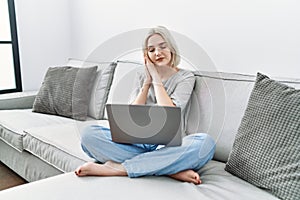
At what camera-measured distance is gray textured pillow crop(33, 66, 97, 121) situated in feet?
7.49

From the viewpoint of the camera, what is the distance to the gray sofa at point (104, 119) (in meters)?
1.14

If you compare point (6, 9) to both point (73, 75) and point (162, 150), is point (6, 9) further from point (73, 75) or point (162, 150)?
point (162, 150)

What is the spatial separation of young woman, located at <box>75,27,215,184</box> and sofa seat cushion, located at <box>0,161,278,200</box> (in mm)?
46

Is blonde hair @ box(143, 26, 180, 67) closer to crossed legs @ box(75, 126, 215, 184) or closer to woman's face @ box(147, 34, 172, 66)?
woman's face @ box(147, 34, 172, 66)

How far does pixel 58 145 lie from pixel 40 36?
181cm

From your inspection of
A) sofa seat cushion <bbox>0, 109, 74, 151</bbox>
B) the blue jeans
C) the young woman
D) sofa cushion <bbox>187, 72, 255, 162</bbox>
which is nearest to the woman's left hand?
the young woman

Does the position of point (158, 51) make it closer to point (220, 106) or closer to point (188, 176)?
point (220, 106)

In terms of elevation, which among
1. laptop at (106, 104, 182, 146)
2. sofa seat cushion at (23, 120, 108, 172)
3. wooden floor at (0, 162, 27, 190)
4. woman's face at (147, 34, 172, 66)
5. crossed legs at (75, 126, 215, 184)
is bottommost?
wooden floor at (0, 162, 27, 190)

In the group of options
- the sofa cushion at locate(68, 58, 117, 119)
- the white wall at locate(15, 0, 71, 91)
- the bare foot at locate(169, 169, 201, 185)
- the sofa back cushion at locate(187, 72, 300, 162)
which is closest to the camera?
the bare foot at locate(169, 169, 201, 185)

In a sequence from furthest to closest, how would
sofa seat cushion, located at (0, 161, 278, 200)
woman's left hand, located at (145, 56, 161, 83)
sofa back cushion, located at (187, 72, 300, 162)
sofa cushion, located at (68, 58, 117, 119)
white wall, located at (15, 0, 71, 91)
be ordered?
white wall, located at (15, 0, 71, 91)
sofa cushion, located at (68, 58, 117, 119)
woman's left hand, located at (145, 56, 161, 83)
sofa back cushion, located at (187, 72, 300, 162)
sofa seat cushion, located at (0, 161, 278, 200)

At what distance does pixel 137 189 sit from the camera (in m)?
1.13

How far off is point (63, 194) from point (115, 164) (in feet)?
0.94

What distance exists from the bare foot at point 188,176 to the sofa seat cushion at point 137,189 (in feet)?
0.08

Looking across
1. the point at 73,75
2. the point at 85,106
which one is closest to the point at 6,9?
the point at 73,75
